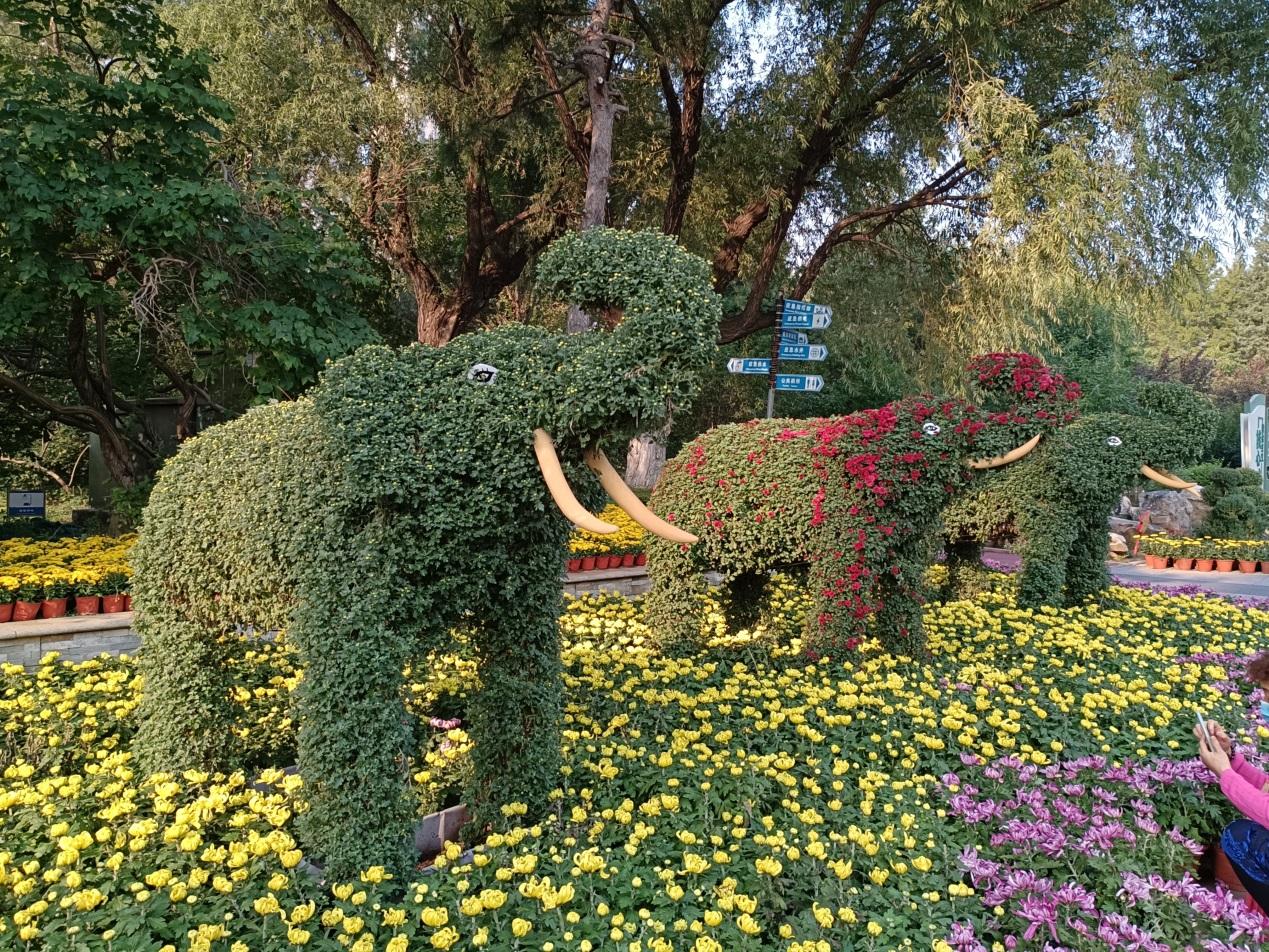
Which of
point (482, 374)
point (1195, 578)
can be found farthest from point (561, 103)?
point (1195, 578)

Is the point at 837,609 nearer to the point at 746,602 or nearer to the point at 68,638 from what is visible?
the point at 746,602

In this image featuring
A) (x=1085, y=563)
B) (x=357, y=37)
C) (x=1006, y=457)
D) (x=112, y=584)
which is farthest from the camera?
(x=357, y=37)

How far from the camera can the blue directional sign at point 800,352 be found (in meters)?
9.03

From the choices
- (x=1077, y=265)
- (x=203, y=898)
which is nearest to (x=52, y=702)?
(x=203, y=898)

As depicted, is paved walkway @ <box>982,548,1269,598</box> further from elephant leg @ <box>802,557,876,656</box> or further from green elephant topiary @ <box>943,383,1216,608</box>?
elephant leg @ <box>802,557,876,656</box>

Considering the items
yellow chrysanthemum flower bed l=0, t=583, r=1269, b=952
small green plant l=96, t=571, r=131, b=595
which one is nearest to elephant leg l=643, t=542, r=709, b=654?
yellow chrysanthemum flower bed l=0, t=583, r=1269, b=952

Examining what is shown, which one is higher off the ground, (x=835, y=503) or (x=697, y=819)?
(x=835, y=503)

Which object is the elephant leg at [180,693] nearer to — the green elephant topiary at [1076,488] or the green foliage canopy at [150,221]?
the green foliage canopy at [150,221]

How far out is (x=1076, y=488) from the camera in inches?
309

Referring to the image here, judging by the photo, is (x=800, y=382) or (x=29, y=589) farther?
(x=800, y=382)

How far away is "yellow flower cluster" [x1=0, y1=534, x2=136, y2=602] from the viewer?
6.46m

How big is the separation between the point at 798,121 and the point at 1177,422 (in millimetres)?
6253

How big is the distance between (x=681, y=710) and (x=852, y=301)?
507 inches

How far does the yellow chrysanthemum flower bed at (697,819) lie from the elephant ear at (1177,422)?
287cm
